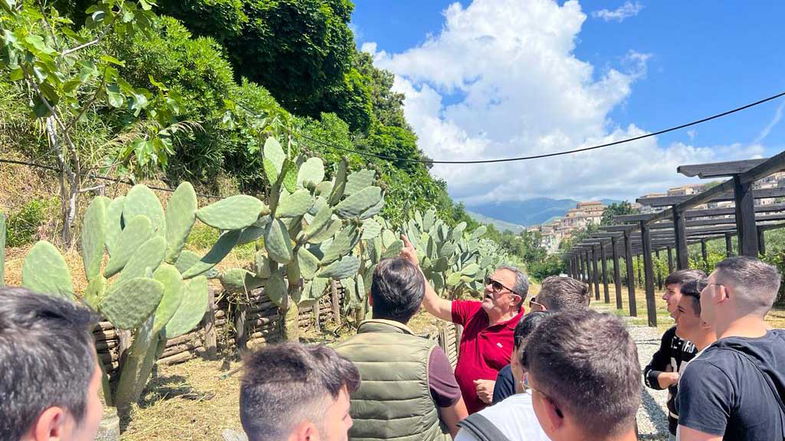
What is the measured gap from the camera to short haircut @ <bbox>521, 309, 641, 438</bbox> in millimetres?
1155

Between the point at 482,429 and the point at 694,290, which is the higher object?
the point at 694,290

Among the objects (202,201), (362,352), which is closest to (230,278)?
(362,352)

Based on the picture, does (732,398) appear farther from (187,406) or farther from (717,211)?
(717,211)

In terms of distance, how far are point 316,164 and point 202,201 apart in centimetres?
565

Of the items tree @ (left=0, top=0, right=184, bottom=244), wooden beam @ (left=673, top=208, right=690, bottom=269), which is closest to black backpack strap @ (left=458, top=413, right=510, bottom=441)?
tree @ (left=0, top=0, right=184, bottom=244)

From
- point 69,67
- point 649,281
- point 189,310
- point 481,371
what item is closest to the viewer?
point 481,371

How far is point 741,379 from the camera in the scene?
5.96 feet

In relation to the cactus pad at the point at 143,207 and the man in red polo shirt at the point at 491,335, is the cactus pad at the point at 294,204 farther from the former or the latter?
the man in red polo shirt at the point at 491,335

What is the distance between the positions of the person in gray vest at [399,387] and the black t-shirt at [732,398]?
825mm

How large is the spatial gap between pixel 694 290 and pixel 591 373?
1877mm

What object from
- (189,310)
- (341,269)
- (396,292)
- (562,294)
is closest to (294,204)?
(341,269)

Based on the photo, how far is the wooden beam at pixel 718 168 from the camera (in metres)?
6.04

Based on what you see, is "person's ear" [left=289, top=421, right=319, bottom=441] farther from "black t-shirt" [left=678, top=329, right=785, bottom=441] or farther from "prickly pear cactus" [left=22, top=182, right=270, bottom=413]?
"prickly pear cactus" [left=22, top=182, right=270, bottom=413]

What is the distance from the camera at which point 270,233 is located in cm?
394
